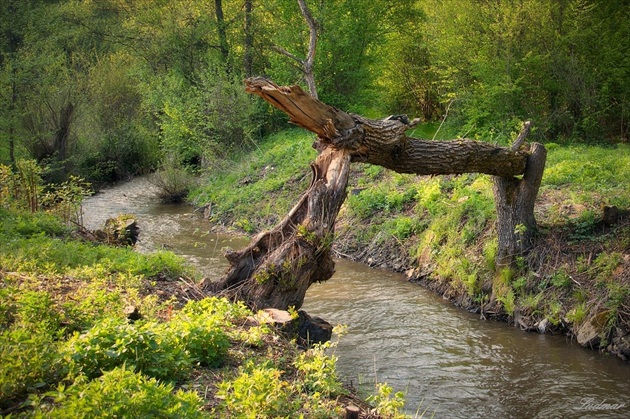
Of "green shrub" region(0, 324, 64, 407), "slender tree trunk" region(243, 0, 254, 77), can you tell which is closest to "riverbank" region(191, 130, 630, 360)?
"green shrub" region(0, 324, 64, 407)

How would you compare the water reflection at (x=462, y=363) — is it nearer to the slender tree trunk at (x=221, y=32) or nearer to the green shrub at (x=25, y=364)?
the green shrub at (x=25, y=364)

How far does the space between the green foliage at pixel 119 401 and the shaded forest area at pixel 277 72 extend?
13030mm

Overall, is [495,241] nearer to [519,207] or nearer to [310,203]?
[519,207]

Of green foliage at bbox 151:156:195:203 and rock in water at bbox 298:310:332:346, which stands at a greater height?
rock in water at bbox 298:310:332:346

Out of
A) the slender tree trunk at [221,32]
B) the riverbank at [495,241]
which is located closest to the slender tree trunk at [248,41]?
the slender tree trunk at [221,32]

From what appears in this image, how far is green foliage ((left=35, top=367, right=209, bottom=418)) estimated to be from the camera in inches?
152

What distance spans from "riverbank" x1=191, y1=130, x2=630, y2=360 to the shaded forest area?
2.56 meters

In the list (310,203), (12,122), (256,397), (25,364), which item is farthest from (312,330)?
(12,122)

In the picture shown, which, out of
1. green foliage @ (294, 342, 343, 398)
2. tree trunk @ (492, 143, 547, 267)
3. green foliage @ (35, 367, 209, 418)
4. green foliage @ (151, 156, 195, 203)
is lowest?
green foliage @ (151, 156, 195, 203)

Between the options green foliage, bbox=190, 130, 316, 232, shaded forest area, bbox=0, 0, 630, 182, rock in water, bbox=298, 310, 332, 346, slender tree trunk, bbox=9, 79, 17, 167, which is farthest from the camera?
slender tree trunk, bbox=9, 79, 17, 167

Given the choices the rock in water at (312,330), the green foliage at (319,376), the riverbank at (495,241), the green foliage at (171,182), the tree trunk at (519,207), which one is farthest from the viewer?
Answer: the green foliage at (171,182)

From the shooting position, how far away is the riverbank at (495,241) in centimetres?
923

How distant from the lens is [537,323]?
9594 millimetres

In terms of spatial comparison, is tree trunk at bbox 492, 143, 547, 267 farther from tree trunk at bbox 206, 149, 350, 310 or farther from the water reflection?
tree trunk at bbox 206, 149, 350, 310
